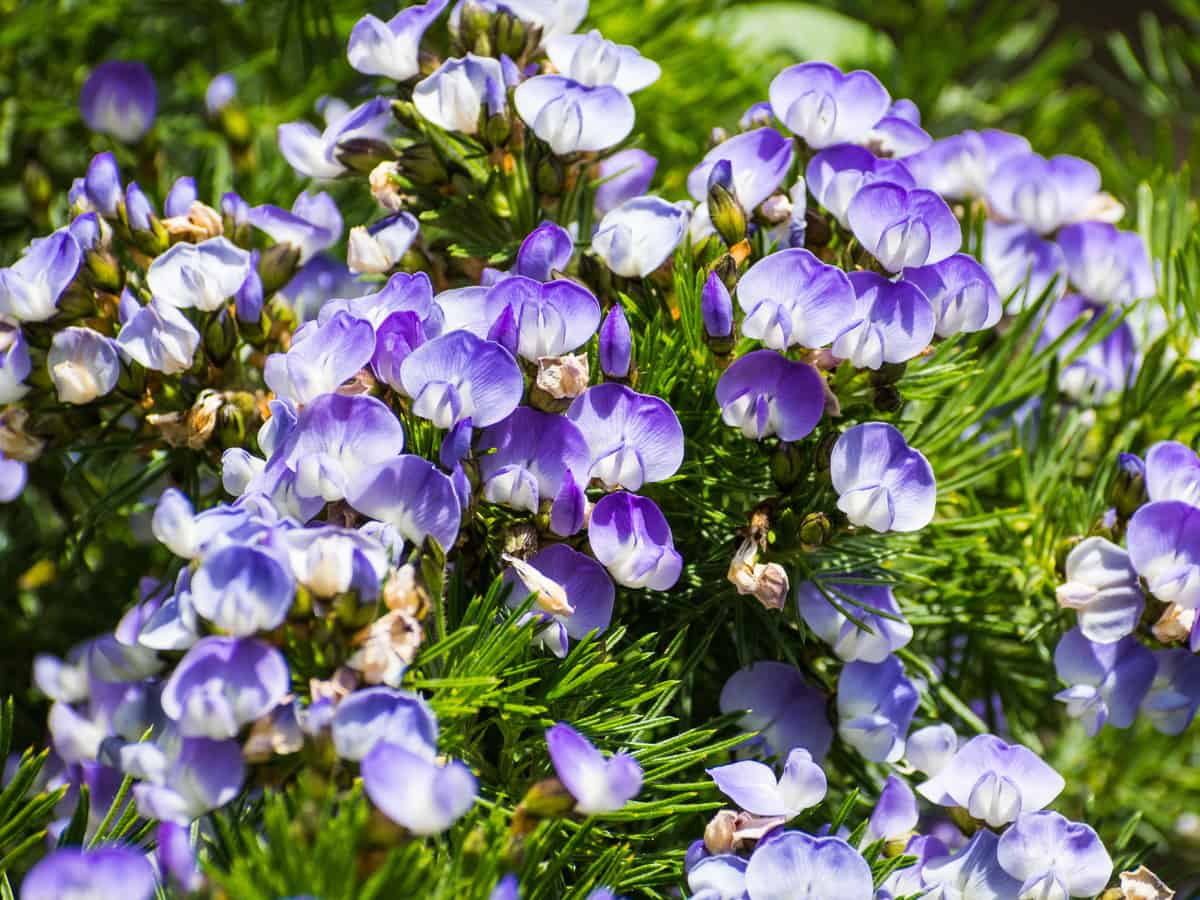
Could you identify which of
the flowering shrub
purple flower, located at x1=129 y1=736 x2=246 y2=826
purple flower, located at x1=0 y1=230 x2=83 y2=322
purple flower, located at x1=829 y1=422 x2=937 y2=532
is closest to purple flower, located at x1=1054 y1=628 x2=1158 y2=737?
the flowering shrub

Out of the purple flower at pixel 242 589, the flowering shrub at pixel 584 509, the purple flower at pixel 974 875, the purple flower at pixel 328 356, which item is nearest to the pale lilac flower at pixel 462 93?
the flowering shrub at pixel 584 509

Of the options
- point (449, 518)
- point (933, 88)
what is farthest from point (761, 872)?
point (933, 88)

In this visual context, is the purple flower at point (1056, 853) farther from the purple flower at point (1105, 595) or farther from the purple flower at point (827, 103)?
the purple flower at point (827, 103)

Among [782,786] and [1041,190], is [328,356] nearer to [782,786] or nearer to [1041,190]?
[782,786]

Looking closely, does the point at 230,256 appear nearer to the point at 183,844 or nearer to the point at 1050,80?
the point at 183,844

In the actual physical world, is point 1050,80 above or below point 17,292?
below

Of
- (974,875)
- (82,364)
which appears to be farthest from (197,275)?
(974,875)

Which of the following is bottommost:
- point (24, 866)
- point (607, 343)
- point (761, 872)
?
point (24, 866)

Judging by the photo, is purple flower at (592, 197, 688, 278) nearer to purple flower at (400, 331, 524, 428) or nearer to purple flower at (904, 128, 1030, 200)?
purple flower at (400, 331, 524, 428)
